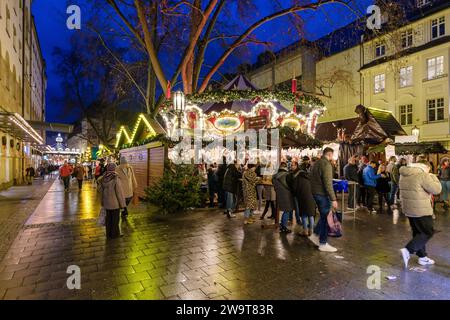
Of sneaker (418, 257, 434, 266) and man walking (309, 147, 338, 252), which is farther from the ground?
man walking (309, 147, 338, 252)

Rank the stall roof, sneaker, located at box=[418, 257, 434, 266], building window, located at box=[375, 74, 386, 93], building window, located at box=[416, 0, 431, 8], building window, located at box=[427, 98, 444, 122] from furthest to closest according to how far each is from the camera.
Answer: building window, located at box=[375, 74, 386, 93], building window, located at box=[416, 0, 431, 8], building window, located at box=[427, 98, 444, 122], the stall roof, sneaker, located at box=[418, 257, 434, 266]

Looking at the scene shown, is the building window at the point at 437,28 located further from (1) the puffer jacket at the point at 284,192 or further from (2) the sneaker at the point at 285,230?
(2) the sneaker at the point at 285,230

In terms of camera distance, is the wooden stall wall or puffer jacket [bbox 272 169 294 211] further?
the wooden stall wall

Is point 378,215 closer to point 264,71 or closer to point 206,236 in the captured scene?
point 206,236

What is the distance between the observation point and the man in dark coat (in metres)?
6.36

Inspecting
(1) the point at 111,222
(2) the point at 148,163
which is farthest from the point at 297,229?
(2) the point at 148,163

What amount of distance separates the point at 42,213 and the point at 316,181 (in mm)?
8864

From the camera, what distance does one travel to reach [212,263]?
4.85 meters

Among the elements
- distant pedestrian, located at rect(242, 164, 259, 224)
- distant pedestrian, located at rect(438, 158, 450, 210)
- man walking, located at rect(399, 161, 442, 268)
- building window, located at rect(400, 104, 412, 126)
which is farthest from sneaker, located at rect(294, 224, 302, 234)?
building window, located at rect(400, 104, 412, 126)

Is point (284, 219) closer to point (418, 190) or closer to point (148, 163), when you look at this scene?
point (418, 190)

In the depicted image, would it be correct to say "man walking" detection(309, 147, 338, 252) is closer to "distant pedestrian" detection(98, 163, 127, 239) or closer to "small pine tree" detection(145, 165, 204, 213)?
"distant pedestrian" detection(98, 163, 127, 239)

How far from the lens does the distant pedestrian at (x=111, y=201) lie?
6.46 m

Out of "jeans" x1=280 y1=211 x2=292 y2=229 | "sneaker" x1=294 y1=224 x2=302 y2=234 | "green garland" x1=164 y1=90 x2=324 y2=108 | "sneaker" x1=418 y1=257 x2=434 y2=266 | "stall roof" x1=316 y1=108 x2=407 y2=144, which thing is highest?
"green garland" x1=164 y1=90 x2=324 y2=108

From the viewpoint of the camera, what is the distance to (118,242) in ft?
20.1
